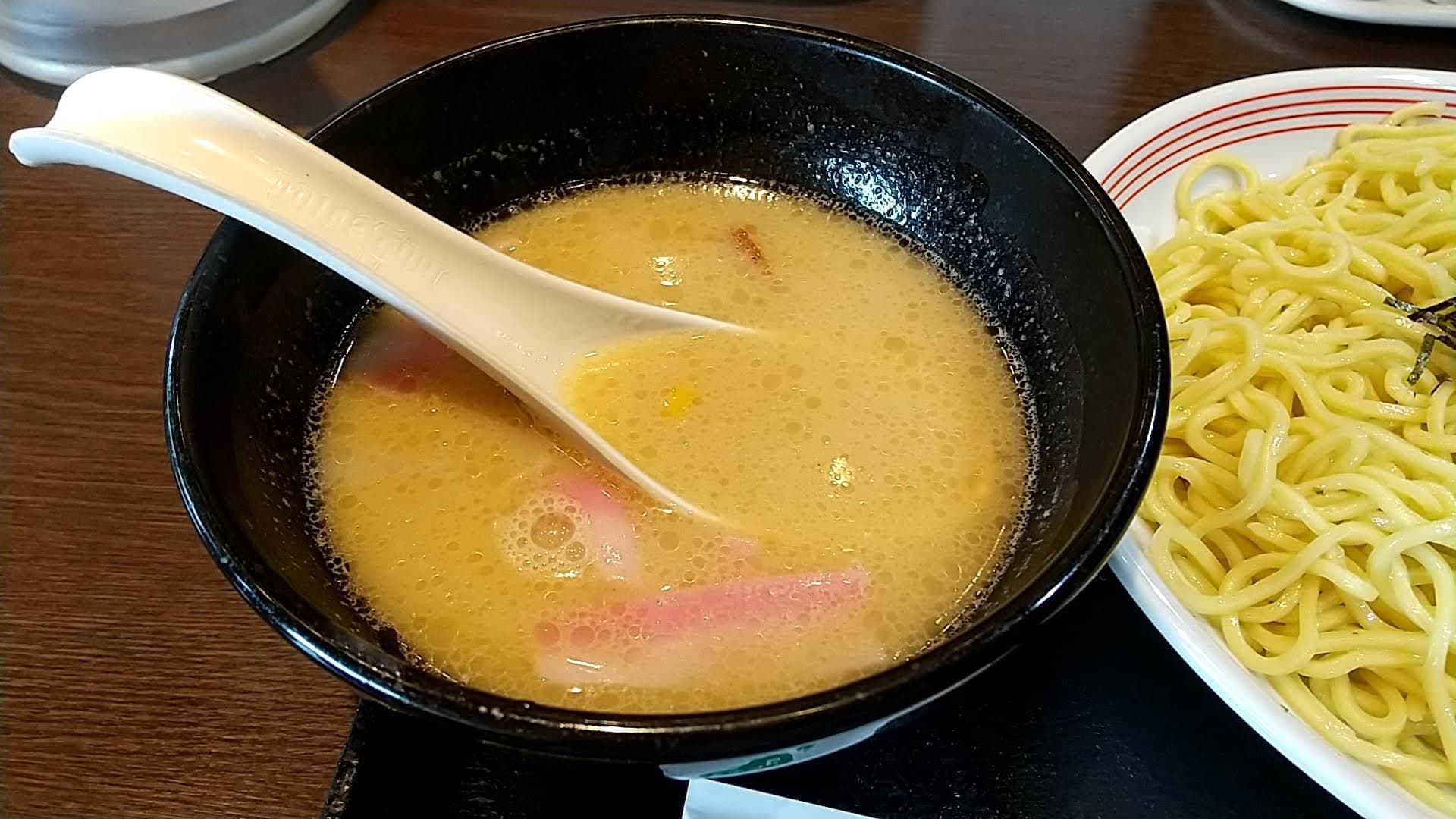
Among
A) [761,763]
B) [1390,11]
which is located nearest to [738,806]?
[761,763]

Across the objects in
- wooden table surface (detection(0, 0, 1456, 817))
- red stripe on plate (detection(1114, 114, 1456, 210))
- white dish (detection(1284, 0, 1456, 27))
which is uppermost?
white dish (detection(1284, 0, 1456, 27))

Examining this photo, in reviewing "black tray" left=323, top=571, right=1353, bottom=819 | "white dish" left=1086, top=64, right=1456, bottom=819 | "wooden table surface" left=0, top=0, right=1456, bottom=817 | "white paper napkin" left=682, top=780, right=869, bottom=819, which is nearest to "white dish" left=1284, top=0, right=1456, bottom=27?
"wooden table surface" left=0, top=0, right=1456, bottom=817

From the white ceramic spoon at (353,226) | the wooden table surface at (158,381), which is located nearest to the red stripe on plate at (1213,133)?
the wooden table surface at (158,381)

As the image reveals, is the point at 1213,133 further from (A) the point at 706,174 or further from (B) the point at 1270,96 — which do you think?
(A) the point at 706,174

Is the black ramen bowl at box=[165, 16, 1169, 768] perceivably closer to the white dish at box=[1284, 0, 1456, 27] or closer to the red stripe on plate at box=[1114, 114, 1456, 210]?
the red stripe on plate at box=[1114, 114, 1456, 210]

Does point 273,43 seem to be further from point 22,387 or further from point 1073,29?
point 1073,29

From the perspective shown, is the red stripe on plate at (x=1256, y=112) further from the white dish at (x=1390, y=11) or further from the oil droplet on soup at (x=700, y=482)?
the oil droplet on soup at (x=700, y=482)

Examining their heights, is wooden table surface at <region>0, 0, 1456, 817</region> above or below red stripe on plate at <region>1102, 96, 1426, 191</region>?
below

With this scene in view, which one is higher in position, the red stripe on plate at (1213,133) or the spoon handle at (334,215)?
the red stripe on plate at (1213,133)
